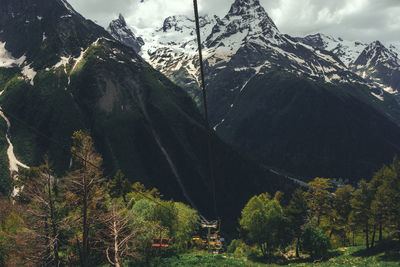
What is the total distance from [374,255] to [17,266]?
57.8m

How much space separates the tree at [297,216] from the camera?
64625mm

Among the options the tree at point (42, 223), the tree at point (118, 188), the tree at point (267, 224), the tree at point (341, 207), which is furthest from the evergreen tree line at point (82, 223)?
the tree at point (341, 207)

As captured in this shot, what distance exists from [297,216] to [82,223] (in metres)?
51.7

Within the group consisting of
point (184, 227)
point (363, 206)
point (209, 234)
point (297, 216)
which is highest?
point (363, 206)

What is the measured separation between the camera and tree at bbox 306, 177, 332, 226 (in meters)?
73.8

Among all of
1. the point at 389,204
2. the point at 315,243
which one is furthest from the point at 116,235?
the point at 389,204

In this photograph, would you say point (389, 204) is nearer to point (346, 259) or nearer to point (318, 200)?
point (346, 259)

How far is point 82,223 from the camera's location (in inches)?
1092

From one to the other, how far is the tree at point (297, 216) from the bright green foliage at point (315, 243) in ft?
14.0

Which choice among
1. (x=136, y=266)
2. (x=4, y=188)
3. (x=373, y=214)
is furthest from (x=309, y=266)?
(x=4, y=188)

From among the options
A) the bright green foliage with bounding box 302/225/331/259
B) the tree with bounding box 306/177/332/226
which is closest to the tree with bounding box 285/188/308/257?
the bright green foliage with bounding box 302/225/331/259

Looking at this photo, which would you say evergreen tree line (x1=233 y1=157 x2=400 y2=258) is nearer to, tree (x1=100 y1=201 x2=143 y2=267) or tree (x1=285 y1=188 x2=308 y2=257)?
tree (x1=285 y1=188 x2=308 y2=257)

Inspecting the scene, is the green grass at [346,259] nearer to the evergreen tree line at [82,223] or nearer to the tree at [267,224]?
the evergreen tree line at [82,223]

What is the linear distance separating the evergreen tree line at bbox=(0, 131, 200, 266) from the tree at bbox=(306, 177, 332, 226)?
3209 centimetres
